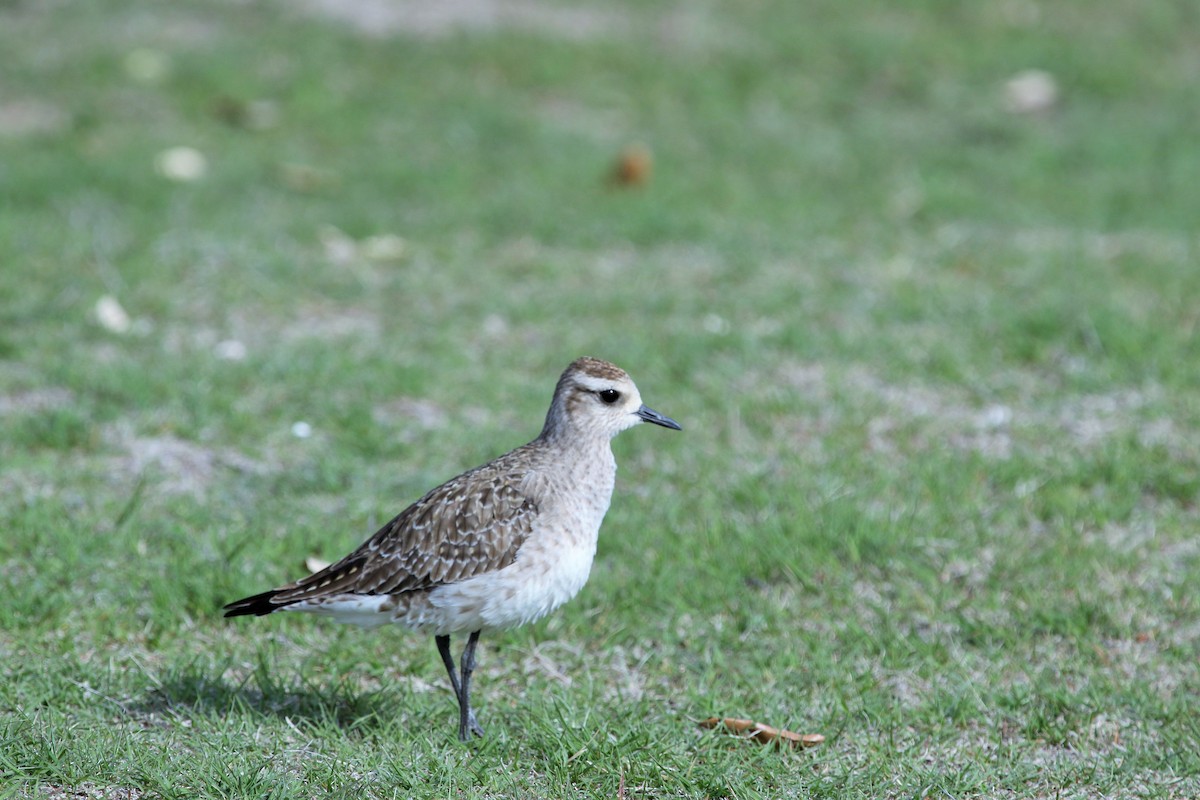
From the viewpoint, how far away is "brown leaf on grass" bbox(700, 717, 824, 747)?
474 centimetres

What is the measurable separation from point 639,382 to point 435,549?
3.16m

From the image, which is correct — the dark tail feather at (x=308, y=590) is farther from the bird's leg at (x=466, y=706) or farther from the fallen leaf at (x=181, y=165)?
the fallen leaf at (x=181, y=165)

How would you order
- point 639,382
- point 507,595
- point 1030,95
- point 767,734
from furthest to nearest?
1. point 1030,95
2. point 639,382
3. point 767,734
4. point 507,595

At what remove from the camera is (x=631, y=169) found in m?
10.8

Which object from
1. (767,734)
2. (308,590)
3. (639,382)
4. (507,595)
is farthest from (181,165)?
(767,734)

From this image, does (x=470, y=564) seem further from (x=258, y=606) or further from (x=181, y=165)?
(x=181, y=165)

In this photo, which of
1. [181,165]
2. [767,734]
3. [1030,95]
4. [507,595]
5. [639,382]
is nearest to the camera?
[507,595]

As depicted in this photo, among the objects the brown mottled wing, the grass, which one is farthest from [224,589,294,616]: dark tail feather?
the grass

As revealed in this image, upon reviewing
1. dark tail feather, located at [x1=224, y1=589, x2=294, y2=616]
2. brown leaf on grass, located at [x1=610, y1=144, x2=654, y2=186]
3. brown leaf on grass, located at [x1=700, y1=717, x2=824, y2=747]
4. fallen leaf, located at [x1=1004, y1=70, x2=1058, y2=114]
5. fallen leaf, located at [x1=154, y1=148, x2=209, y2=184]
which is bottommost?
fallen leaf, located at [x1=154, y1=148, x2=209, y2=184]

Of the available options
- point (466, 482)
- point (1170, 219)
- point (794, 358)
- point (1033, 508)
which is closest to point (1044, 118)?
point (1170, 219)

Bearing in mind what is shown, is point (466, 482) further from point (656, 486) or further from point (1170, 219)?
point (1170, 219)

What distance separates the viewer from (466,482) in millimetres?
4926

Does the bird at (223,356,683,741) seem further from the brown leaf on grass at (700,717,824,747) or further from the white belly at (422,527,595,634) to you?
the brown leaf on grass at (700,717,824,747)

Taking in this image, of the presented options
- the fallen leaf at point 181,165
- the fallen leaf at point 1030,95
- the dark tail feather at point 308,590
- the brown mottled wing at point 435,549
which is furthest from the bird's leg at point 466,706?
the fallen leaf at point 1030,95
